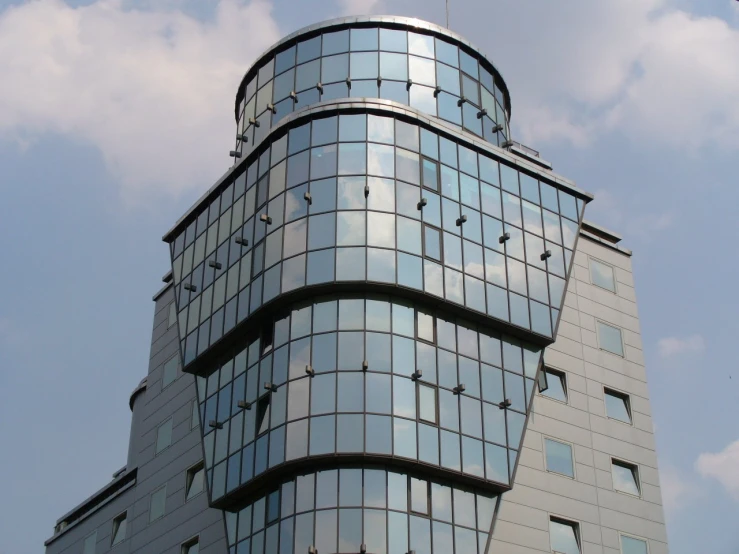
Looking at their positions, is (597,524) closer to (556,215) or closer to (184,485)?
(556,215)

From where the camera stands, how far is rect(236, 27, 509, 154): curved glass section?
1946 inches

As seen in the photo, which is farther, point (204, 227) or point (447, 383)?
point (204, 227)

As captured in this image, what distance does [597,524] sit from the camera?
4516cm

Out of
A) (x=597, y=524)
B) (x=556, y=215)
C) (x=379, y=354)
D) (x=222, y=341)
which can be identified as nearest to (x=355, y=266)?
(x=379, y=354)

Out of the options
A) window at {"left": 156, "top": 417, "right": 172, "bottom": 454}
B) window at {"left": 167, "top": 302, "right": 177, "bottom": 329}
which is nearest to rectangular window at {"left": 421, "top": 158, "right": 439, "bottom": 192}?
window at {"left": 167, "top": 302, "right": 177, "bottom": 329}

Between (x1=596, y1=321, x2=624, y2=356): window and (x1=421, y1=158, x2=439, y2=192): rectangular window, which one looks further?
(x1=596, y1=321, x2=624, y2=356): window

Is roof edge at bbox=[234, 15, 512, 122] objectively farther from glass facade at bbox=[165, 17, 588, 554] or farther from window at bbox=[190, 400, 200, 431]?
window at bbox=[190, 400, 200, 431]

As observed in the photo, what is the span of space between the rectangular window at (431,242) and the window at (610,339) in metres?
9.89

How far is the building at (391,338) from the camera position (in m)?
40.9

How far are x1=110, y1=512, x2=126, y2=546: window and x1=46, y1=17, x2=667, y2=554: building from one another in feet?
0.47

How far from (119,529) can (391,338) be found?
19865mm

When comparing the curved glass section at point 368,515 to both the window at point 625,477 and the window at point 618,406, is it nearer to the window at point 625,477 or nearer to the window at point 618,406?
the window at point 625,477

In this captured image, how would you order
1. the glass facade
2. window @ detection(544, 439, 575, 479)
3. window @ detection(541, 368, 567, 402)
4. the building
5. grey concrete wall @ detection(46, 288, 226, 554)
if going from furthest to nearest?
1. grey concrete wall @ detection(46, 288, 226, 554)
2. window @ detection(541, 368, 567, 402)
3. window @ detection(544, 439, 575, 479)
4. the building
5. the glass facade

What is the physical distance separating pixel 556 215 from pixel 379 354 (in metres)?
11.9
